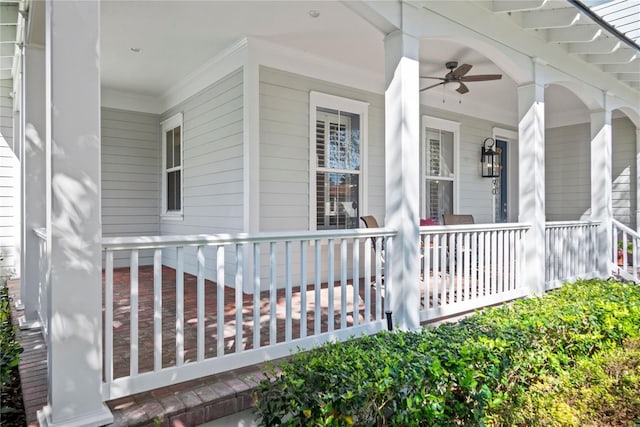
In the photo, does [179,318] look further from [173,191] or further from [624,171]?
[624,171]

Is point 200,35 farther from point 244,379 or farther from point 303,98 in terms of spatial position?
point 244,379

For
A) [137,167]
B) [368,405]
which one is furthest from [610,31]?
[137,167]

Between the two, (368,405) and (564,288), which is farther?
(564,288)

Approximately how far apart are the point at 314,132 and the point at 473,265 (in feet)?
8.59

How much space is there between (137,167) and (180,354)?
5428 mm

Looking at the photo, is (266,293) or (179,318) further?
(266,293)

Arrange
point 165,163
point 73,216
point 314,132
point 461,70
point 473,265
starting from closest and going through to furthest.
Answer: point 73,216 < point 473,265 < point 461,70 < point 314,132 < point 165,163

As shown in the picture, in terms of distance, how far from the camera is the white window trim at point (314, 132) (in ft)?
17.7

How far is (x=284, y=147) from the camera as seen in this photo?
5180 millimetres

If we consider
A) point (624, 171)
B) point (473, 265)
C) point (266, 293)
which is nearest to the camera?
point (473, 265)

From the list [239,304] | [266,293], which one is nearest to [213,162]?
[266,293]

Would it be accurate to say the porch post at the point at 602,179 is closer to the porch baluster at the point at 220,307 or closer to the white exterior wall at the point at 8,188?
the porch baluster at the point at 220,307

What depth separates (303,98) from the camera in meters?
5.34

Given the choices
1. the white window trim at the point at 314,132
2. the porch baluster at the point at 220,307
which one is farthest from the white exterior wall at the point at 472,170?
the porch baluster at the point at 220,307
